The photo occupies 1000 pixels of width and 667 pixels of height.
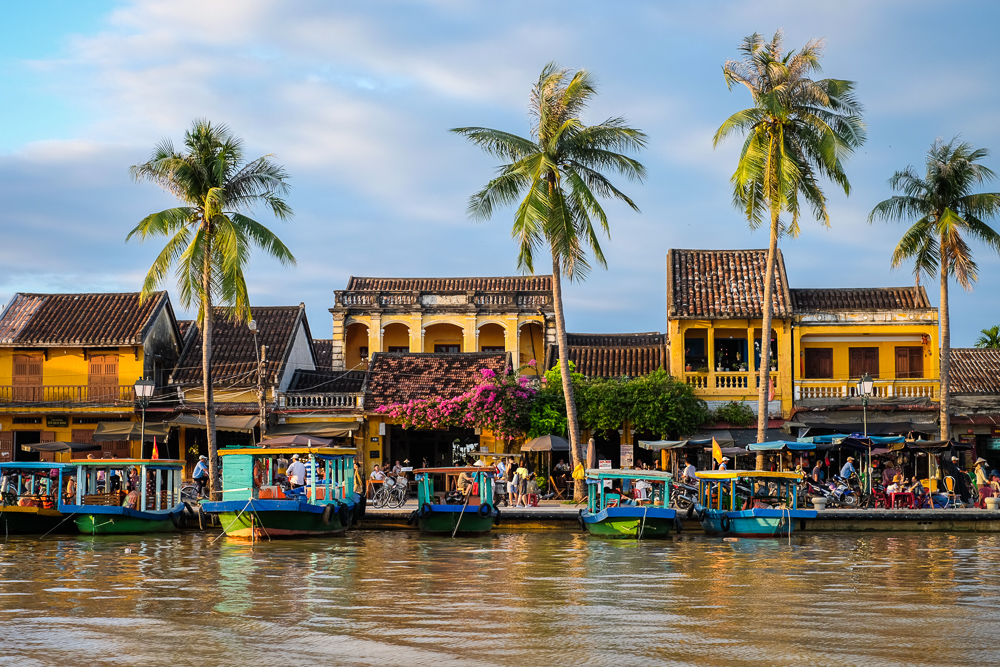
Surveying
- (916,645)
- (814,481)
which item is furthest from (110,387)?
(916,645)

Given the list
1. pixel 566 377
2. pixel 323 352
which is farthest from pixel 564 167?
pixel 323 352

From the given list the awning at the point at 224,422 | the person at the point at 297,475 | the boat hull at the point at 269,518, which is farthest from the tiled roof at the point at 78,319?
the boat hull at the point at 269,518

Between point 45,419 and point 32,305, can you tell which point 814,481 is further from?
point 32,305

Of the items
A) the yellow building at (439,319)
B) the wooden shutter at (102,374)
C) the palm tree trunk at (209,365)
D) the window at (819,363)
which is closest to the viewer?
the palm tree trunk at (209,365)

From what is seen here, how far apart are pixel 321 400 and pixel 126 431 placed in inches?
259

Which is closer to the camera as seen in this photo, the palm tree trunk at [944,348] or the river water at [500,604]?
the river water at [500,604]

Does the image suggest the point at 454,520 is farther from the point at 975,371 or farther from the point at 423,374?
the point at 975,371

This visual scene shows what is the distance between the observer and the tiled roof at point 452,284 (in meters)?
44.8

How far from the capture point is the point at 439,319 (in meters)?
42.3

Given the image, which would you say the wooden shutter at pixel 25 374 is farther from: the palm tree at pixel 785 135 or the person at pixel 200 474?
the palm tree at pixel 785 135

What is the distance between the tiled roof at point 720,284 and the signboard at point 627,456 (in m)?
4.68

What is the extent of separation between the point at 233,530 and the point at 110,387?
15.3 metres

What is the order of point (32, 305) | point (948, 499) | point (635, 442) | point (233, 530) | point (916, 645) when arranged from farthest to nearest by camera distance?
point (32, 305), point (635, 442), point (948, 499), point (233, 530), point (916, 645)

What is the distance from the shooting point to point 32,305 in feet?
135
